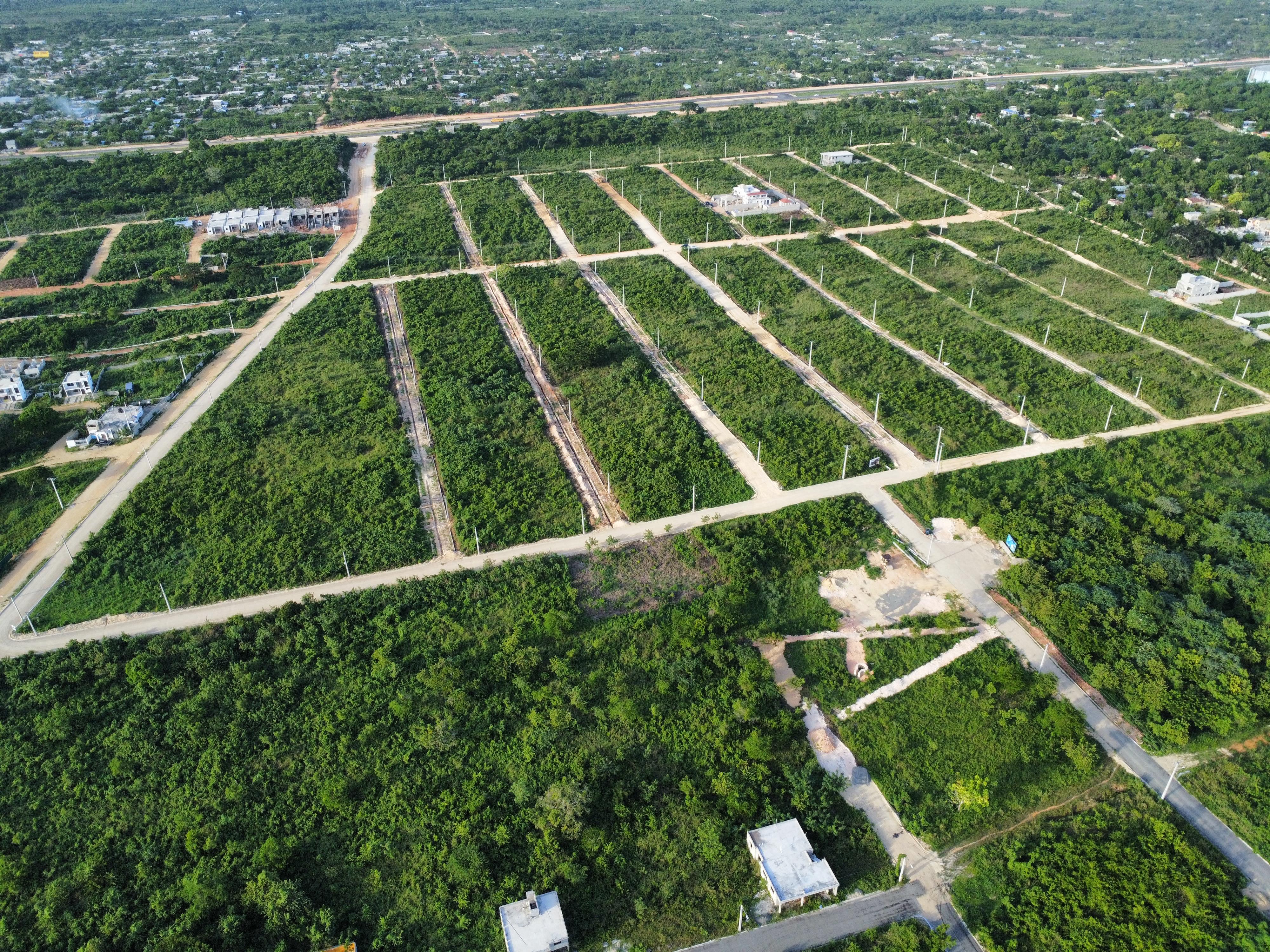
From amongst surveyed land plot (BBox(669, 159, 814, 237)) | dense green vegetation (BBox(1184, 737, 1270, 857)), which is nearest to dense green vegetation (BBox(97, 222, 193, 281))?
surveyed land plot (BBox(669, 159, 814, 237))

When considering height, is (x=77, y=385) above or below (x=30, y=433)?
above

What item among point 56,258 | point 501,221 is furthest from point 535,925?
point 56,258

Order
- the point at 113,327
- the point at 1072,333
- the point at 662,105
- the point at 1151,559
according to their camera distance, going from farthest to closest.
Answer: the point at 662,105 → the point at 113,327 → the point at 1072,333 → the point at 1151,559

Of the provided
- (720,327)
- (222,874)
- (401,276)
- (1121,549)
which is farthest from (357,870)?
(401,276)

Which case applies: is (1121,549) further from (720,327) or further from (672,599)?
(720,327)

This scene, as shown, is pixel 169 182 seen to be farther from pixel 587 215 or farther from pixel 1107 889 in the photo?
pixel 1107 889

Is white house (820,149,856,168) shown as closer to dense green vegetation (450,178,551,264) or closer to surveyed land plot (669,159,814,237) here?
surveyed land plot (669,159,814,237)
